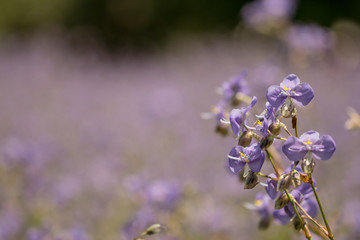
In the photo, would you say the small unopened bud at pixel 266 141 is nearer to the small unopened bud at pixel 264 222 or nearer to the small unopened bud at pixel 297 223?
the small unopened bud at pixel 297 223

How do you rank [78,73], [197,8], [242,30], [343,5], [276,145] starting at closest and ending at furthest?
[276,145] < [78,73] < [242,30] < [343,5] < [197,8]

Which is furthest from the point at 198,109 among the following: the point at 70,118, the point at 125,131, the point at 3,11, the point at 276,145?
the point at 3,11

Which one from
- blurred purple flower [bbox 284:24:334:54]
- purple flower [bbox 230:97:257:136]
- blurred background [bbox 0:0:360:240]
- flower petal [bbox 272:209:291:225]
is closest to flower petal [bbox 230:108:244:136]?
purple flower [bbox 230:97:257:136]

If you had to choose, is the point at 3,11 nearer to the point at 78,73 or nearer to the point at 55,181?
the point at 78,73

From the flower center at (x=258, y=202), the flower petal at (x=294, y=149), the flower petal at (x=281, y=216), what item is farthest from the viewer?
the flower center at (x=258, y=202)

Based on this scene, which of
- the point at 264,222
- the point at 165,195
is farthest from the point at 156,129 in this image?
the point at 264,222

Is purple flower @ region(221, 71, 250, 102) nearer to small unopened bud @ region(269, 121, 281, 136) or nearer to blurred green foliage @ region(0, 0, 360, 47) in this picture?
small unopened bud @ region(269, 121, 281, 136)

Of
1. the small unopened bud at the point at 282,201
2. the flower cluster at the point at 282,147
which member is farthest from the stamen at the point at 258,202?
the small unopened bud at the point at 282,201
